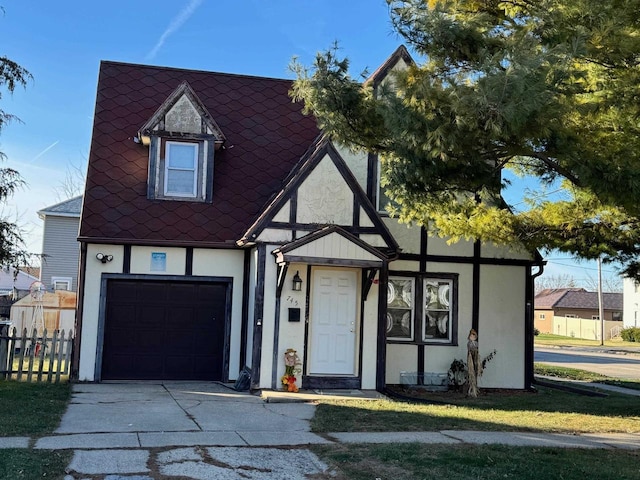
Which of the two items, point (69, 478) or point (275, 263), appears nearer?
point (69, 478)

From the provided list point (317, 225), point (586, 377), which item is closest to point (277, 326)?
point (317, 225)

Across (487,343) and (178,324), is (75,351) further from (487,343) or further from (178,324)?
(487,343)

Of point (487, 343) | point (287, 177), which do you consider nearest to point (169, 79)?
point (287, 177)

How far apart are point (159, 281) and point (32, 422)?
571 centimetres

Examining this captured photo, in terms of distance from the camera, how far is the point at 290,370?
43.7ft

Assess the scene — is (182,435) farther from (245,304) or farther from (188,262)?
(188,262)

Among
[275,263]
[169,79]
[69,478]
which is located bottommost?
[69,478]

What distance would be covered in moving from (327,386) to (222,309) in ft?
10.0

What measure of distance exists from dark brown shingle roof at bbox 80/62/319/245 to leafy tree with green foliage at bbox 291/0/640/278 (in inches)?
204

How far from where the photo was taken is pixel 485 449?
861cm

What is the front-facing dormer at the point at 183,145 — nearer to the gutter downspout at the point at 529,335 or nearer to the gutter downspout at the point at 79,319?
the gutter downspout at the point at 79,319

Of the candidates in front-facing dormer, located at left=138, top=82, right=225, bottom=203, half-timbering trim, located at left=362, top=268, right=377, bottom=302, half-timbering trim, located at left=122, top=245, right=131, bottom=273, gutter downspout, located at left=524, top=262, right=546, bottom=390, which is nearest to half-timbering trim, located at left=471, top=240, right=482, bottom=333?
gutter downspout, located at left=524, top=262, right=546, bottom=390

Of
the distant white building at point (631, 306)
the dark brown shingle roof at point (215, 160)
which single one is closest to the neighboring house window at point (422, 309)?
the dark brown shingle roof at point (215, 160)

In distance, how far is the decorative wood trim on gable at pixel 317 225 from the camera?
13688 mm
